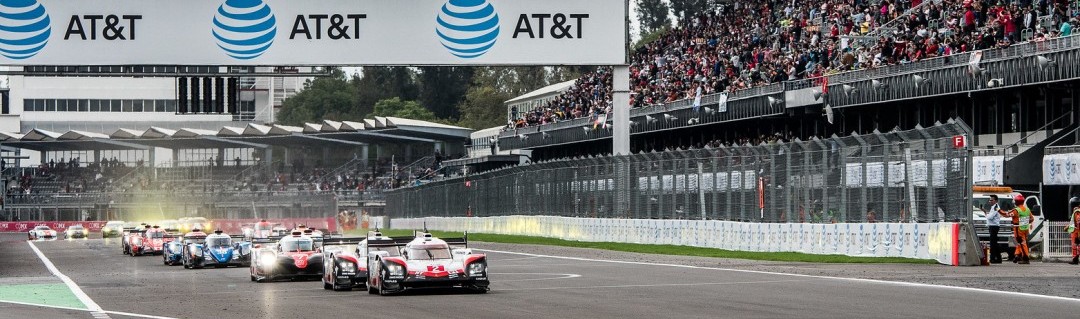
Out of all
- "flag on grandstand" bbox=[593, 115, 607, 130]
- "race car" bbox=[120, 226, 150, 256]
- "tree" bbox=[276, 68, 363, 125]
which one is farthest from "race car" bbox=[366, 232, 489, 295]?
"tree" bbox=[276, 68, 363, 125]

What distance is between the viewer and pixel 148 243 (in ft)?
172

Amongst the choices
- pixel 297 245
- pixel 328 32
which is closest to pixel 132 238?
pixel 328 32

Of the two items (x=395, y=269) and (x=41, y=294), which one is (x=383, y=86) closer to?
(x=41, y=294)

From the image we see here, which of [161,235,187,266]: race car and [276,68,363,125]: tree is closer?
[161,235,187,266]: race car

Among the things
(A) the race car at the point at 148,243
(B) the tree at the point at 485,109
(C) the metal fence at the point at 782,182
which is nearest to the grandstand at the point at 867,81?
(C) the metal fence at the point at 782,182

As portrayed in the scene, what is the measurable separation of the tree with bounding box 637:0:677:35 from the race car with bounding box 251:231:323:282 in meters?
140

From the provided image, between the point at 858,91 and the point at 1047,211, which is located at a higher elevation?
the point at 858,91

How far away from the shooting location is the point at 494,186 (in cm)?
6347

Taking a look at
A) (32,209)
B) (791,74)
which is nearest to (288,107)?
(32,209)

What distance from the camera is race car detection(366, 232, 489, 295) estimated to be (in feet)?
81.6

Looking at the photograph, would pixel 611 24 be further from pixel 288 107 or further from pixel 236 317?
pixel 288 107

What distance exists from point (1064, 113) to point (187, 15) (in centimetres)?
2455

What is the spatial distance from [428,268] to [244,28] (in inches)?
952

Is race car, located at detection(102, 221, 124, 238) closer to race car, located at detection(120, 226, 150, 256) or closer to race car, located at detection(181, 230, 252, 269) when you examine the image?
race car, located at detection(120, 226, 150, 256)
